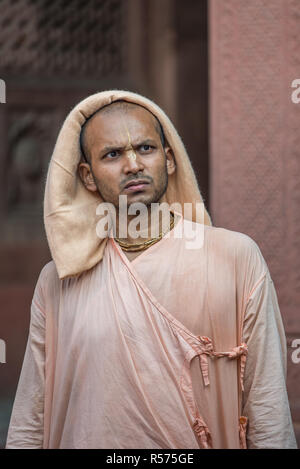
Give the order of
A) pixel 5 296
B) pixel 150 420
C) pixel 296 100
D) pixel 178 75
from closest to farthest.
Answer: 1. pixel 150 420
2. pixel 296 100
3. pixel 5 296
4. pixel 178 75

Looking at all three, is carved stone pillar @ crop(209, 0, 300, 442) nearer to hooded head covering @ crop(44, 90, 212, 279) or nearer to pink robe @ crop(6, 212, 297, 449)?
hooded head covering @ crop(44, 90, 212, 279)

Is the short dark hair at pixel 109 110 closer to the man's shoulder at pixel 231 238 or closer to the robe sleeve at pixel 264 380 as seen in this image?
the man's shoulder at pixel 231 238

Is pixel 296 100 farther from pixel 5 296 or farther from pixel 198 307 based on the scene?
pixel 5 296

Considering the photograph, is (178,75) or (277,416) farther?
(178,75)

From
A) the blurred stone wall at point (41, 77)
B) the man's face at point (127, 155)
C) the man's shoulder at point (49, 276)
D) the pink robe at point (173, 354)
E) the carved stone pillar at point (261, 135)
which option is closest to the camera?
the pink robe at point (173, 354)

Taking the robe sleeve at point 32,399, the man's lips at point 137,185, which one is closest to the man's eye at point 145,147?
the man's lips at point 137,185

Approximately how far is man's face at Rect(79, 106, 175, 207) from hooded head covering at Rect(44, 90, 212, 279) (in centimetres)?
4

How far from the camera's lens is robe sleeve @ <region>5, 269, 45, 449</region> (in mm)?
2203

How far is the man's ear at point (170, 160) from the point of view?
229cm

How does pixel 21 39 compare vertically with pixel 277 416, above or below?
above

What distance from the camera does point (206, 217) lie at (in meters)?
2.32

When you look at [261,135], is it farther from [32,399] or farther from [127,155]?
[32,399]

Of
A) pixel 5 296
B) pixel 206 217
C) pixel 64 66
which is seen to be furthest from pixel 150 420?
pixel 64 66

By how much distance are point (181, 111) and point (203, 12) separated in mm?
723
